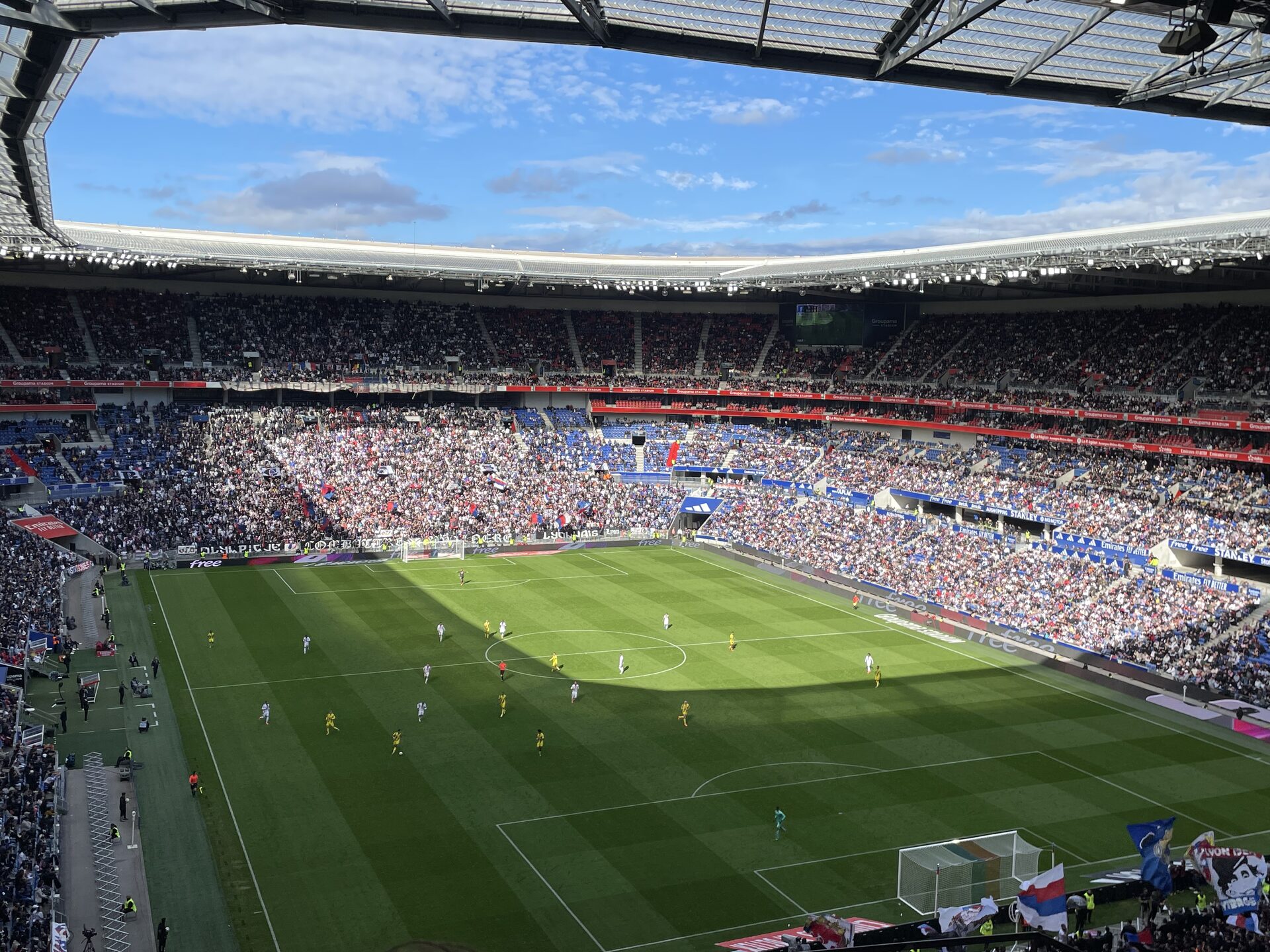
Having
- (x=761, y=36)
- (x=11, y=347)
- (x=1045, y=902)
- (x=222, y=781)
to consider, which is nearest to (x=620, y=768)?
(x=222, y=781)

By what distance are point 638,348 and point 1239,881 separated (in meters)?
69.3

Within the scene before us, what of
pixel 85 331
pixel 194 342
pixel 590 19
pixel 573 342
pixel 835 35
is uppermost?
pixel 835 35

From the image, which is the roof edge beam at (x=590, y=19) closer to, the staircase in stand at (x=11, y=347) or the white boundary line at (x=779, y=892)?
the white boundary line at (x=779, y=892)

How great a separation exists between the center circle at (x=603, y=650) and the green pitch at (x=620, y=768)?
0.18 metres

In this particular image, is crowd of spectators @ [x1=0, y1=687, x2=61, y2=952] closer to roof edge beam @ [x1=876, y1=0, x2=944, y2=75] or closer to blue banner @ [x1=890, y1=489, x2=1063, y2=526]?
roof edge beam @ [x1=876, y1=0, x2=944, y2=75]

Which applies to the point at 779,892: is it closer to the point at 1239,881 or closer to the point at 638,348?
the point at 1239,881

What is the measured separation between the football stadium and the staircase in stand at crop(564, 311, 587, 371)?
33cm

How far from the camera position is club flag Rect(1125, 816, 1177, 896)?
861 inches

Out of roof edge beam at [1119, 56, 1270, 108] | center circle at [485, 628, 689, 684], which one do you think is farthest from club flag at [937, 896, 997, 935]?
center circle at [485, 628, 689, 684]

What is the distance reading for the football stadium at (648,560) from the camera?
21219mm

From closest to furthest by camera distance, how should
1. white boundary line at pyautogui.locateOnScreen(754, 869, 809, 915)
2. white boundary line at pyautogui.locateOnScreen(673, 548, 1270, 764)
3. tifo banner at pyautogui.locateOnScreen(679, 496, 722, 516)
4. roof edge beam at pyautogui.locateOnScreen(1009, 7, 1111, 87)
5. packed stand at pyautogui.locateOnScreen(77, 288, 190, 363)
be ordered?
roof edge beam at pyautogui.locateOnScreen(1009, 7, 1111, 87) → white boundary line at pyautogui.locateOnScreen(754, 869, 809, 915) → white boundary line at pyautogui.locateOnScreen(673, 548, 1270, 764) → packed stand at pyautogui.locateOnScreen(77, 288, 190, 363) → tifo banner at pyautogui.locateOnScreen(679, 496, 722, 516)

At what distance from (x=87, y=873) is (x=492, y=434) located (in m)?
54.3

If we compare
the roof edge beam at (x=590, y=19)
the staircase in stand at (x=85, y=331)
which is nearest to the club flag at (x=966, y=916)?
the roof edge beam at (x=590, y=19)

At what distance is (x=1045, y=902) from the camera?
2008cm
